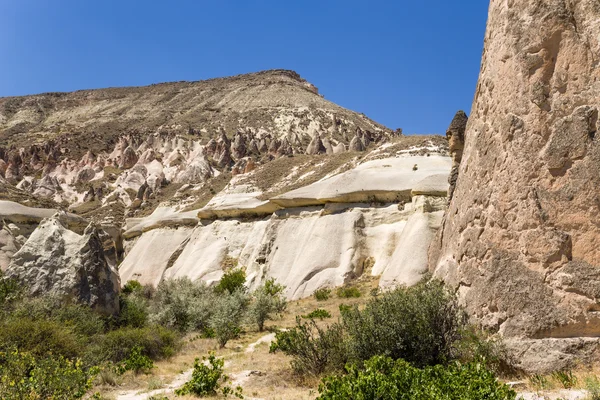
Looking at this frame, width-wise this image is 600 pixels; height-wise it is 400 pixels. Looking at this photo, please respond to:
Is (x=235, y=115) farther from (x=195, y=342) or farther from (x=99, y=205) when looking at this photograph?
(x=195, y=342)

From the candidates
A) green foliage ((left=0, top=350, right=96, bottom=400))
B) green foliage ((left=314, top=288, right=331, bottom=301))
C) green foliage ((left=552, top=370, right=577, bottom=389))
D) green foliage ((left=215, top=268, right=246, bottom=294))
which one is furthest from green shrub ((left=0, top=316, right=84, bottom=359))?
green foliage ((left=215, top=268, right=246, bottom=294))

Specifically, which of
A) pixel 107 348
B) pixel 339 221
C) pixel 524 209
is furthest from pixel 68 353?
pixel 339 221

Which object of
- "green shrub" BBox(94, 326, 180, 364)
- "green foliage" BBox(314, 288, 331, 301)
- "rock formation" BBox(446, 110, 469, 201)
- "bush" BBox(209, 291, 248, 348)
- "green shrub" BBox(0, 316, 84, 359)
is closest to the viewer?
"green shrub" BBox(0, 316, 84, 359)

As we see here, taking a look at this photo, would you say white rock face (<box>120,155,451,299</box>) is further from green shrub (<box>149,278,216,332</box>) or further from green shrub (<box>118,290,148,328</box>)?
green shrub (<box>118,290,148,328</box>)

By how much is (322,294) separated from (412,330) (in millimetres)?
10722

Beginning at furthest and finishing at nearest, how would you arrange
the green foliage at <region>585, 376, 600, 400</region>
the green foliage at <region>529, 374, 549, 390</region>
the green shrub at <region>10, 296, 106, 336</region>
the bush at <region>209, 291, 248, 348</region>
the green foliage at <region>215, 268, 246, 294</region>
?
1. the green foliage at <region>215, 268, 246, 294</region>
2. the bush at <region>209, 291, 248, 348</region>
3. the green shrub at <region>10, 296, 106, 336</region>
4. the green foliage at <region>529, 374, 549, 390</region>
5. the green foliage at <region>585, 376, 600, 400</region>

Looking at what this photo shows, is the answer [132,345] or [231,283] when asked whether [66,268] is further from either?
[231,283]

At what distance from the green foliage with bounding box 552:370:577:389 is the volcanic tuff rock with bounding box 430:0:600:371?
0.14 metres

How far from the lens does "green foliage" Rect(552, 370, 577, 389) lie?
17.1ft

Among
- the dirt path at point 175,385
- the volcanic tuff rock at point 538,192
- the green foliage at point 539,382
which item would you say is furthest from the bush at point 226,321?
the green foliage at point 539,382

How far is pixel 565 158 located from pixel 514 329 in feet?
7.44

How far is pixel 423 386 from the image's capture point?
4.29 meters

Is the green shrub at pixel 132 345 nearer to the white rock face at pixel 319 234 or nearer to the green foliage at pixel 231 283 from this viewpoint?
the white rock face at pixel 319 234

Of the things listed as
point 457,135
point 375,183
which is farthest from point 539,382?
point 375,183
